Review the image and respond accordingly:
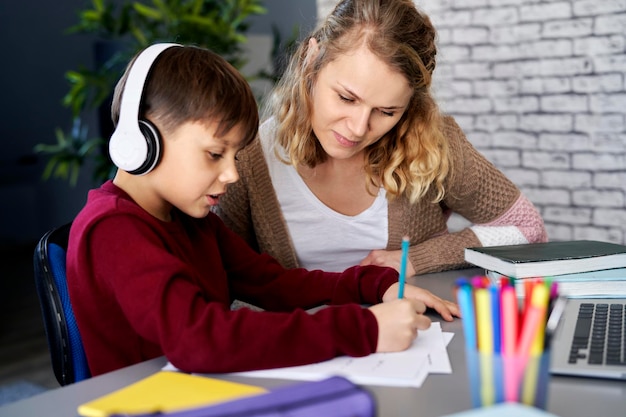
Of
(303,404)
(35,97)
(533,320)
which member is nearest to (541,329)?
(533,320)

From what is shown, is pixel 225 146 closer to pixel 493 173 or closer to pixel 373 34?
pixel 373 34

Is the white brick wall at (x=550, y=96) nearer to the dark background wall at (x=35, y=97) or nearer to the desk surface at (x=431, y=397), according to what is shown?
the dark background wall at (x=35, y=97)

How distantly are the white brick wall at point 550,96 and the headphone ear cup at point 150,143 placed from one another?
2763 millimetres

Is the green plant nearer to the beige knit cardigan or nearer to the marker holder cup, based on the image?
the beige knit cardigan

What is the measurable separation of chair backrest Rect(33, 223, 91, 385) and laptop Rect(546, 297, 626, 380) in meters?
0.66

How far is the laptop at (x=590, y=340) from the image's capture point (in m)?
0.84

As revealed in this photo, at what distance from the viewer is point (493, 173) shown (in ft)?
5.31

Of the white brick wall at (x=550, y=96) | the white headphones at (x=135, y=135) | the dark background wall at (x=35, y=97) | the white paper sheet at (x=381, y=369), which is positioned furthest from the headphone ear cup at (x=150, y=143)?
the dark background wall at (x=35, y=97)

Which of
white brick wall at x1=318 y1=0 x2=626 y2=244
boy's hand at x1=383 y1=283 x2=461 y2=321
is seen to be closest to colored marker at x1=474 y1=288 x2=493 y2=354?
boy's hand at x1=383 y1=283 x2=461 y2=321

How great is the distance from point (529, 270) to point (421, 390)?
497mm

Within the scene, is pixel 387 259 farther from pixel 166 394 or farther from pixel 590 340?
pixel 166 394

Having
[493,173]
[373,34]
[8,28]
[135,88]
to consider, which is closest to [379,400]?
[135,88]

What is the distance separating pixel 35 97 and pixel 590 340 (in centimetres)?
597

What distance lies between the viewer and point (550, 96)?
3.57 metres
